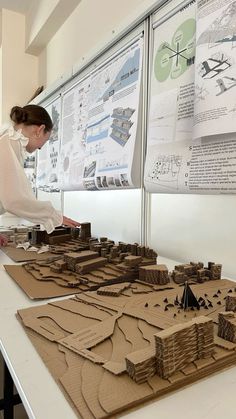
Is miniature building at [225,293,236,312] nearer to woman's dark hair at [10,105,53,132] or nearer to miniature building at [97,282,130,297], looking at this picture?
miniature building at [97,282,130,297]

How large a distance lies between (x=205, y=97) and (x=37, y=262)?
2.83ft

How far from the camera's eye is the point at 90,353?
549 mm

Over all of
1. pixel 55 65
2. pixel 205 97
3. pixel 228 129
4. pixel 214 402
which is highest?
pixel 55 65

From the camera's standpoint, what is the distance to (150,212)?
1512mm

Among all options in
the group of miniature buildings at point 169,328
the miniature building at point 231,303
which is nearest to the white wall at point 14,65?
the group of miniature buildings at point 169,328

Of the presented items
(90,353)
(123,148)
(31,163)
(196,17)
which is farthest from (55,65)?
(90,353)

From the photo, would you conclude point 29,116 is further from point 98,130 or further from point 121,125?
point 121,125

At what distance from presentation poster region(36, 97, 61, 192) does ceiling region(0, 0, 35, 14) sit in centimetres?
136

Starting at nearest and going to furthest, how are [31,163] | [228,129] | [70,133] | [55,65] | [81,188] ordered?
[228,129] < [81,188] < [70,133] < [55,65] < [31,163]

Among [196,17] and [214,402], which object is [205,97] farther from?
[214,402]

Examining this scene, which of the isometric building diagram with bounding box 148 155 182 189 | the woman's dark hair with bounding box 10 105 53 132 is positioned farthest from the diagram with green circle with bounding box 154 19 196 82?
the woman's dark hair with bounding box 10 105 53 132

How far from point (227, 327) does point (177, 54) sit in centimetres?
111

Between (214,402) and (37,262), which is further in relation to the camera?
(37,262)

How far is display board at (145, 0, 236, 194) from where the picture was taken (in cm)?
105
